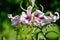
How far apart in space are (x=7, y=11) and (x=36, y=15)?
2.10 metres

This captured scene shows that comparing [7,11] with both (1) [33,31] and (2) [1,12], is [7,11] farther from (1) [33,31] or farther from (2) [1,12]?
(1) [33,31]

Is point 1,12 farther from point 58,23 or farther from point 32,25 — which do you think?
point 32,25

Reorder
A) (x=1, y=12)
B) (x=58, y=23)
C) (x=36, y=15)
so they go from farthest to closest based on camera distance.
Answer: (x=1, y=12), (x=58, y=23), (x=36, y=15)

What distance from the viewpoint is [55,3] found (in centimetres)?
408

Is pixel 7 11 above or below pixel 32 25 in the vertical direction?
below

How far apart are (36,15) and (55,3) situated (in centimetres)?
216

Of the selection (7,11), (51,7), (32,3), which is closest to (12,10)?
(7,11)

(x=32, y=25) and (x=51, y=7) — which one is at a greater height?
(x=32, y=25)

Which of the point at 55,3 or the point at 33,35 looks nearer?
the point at 33,35

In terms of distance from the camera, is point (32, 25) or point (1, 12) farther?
point (1, 12)

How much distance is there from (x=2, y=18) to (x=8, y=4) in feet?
0.65

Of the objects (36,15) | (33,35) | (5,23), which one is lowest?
(5,23)

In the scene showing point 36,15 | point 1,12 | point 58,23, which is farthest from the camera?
point 1,12

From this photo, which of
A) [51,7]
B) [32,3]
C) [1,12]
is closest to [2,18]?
[1,12]
